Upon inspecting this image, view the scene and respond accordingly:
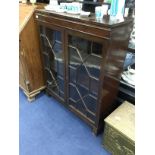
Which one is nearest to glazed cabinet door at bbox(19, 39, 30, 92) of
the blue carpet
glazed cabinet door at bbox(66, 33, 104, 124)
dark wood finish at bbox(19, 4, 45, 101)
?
dark wood finish at bbox(19, 4, 45, 101)

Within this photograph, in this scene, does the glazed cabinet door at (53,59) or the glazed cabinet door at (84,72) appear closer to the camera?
the glazed cabinet door at (84,72)

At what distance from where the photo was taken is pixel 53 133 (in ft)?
5.41

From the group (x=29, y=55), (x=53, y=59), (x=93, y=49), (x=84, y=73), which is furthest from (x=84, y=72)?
(x=29, y=55)

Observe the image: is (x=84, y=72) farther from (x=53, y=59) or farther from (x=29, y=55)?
(x=29, y=55)

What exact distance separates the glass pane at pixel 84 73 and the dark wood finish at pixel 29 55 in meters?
0.51

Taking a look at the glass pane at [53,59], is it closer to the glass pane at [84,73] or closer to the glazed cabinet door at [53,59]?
the glazed cabinet door at [53,59]

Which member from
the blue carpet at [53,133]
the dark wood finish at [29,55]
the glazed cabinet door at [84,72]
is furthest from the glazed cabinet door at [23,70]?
the glazed cabinet door at [84,72]

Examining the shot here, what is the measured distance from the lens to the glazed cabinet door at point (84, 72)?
126 cm

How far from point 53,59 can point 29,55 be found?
0.85 ft

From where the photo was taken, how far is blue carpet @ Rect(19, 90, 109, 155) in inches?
58.9

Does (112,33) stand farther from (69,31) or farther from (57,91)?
(57,91)

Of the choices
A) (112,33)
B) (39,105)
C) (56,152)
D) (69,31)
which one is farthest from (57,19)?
(56,152)

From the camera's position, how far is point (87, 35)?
3.90 feet

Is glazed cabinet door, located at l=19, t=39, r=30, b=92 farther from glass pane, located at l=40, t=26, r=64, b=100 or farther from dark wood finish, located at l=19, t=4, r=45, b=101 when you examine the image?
glass pane, located at l=40, t=26, r=64, b=100
